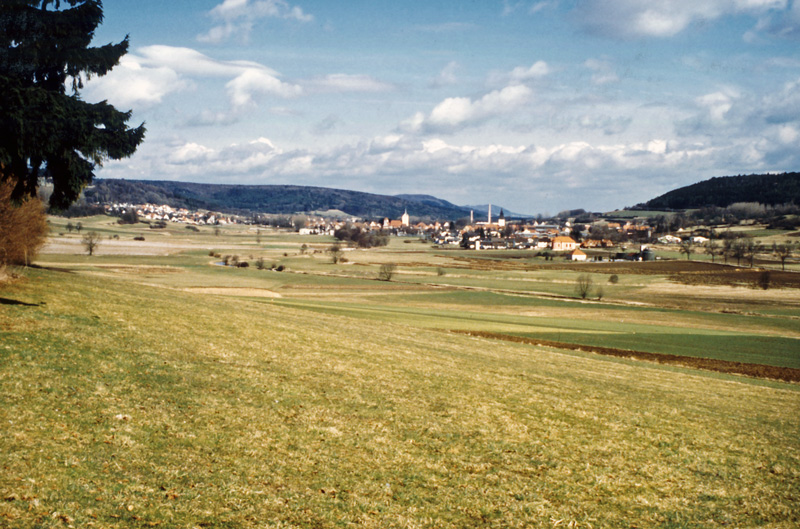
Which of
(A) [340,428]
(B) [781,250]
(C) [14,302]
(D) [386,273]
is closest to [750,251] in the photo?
(B) [781,250]

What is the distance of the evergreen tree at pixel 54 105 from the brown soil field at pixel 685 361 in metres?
25.2

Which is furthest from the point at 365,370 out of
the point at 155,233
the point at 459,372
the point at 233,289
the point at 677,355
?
the point at 155,233

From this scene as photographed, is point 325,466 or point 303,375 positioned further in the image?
point 303,375

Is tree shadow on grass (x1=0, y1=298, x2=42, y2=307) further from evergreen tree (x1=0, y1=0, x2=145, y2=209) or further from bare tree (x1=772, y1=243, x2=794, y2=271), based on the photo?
bare tree (x1=772, y1=243, x2=794, y2=271)

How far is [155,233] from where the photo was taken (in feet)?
641

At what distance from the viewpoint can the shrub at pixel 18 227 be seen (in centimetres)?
2514

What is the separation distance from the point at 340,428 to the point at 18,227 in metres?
23.2

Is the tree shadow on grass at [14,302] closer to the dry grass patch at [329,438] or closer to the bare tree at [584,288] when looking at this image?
the dry grass patch at [329,438]

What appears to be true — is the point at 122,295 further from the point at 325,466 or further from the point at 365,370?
the point at 325,466

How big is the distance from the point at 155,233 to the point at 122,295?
184 m

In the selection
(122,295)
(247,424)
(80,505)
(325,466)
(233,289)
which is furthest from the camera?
(233,289)

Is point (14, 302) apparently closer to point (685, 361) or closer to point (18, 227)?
point (18, 227)

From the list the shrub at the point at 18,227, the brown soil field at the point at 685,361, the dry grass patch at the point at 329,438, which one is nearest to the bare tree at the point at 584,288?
the brown soil field at the point at 685,361

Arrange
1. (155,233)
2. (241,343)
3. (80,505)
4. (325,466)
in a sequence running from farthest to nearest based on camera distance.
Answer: (155,233) → (241,343) → (325,466) → (80,505)
